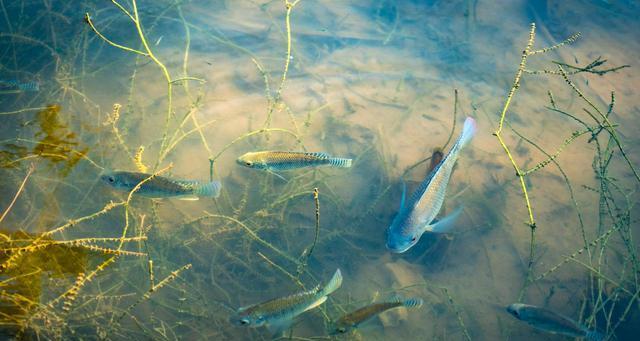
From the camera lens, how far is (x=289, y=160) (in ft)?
12.2

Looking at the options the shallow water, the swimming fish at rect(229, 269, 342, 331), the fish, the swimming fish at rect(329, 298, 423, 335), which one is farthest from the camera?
the shallow water

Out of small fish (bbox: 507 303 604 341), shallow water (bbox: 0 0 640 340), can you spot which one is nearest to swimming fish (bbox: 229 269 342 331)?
shallow water (bbox: 0 0 640 340)

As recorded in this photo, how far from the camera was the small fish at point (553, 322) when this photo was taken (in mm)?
3592

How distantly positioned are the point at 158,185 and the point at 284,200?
1.43 m

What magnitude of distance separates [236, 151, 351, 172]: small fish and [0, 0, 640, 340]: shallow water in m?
0.37

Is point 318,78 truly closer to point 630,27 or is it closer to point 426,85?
point 426,85

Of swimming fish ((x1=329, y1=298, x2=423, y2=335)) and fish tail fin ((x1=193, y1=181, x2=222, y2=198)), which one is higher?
fish tail fin ((x1=193, y1=181, x2=222, y2=198))

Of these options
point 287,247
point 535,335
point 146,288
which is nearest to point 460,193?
point 535,335

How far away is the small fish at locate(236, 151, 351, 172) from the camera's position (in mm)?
3666

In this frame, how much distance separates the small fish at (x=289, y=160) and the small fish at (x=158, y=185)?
469 millimetres

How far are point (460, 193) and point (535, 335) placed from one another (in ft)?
6.16

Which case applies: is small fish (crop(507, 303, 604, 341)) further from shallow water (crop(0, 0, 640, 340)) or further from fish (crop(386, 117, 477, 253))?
fish (crop(386, 117, 477, 253))

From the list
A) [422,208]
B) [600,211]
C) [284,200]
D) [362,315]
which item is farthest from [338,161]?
[600,211]

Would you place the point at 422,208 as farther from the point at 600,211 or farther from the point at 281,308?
the point at 600,211
